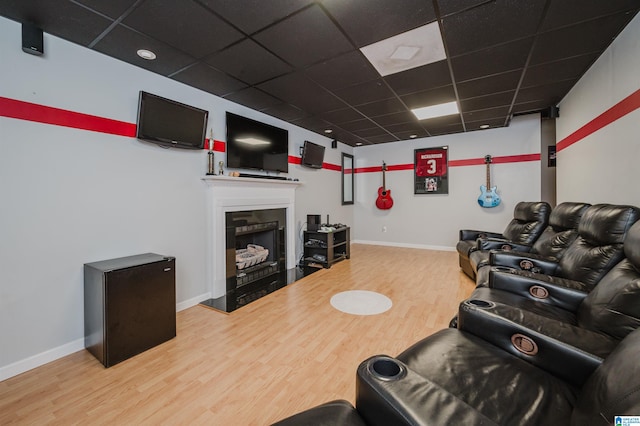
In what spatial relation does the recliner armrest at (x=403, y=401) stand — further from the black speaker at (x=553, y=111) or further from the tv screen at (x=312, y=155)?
the black speaker at (x=553, y=111)

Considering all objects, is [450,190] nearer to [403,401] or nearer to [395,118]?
[395,118]

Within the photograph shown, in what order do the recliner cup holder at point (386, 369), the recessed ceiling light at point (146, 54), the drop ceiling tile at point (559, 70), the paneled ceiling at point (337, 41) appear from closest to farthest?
the recliner cup holder at point (386, 369)
the paneled ceiling at point (337, 41)
the recessed ceiling light at point (146, 54)
the drop ceiling tile at point (559, 70)

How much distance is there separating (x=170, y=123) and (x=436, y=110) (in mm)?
3646

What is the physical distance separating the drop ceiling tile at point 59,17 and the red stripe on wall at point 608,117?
159 inches

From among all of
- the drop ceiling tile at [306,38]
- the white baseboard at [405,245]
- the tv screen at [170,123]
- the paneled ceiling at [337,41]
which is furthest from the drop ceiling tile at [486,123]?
the tv screen at [170,123]

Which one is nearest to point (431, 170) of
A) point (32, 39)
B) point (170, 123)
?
point (170, 123)

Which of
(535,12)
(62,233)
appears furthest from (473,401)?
(62,233)

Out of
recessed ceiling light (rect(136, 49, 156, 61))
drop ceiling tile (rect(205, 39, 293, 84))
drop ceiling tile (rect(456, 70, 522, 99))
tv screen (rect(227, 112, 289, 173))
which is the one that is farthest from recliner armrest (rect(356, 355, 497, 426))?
drop ceiling tile (rect(456, 70, 522, 99))

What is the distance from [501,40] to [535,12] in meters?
0.33

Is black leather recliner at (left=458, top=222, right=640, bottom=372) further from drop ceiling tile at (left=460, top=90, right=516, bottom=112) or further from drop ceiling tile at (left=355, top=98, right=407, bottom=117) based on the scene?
drop ceiling tile at (left=355, top=98, right=407, bottom=117)

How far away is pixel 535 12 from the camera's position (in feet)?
6.27

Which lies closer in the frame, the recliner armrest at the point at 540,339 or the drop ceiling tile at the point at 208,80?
the recliner armrest at the point at 540,339

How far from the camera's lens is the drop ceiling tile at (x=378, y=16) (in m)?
1.80

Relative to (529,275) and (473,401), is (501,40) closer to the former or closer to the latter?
(529,275)
